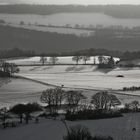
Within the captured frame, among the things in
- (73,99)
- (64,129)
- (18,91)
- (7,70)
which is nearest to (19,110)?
(64,129)

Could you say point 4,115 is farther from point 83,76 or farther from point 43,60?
point 43,60

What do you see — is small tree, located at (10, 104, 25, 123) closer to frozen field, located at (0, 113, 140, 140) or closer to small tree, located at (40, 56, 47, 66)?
frozen field, located at (0, 113, 140, 140)

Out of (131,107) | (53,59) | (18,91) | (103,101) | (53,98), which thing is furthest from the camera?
(53,59)

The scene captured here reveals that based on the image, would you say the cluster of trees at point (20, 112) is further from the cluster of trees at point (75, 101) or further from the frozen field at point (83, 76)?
the frozen field at point (83, 76)

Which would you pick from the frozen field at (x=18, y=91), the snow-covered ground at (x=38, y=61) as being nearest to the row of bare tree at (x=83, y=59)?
the snow-covered ground at (x=38, y=61)

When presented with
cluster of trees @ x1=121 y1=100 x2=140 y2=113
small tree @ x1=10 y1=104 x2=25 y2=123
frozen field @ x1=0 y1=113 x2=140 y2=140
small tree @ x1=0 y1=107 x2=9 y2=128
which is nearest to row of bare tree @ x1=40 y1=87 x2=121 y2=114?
cluster of trees @ x1=121 y1=100 x2=140 y2=113
